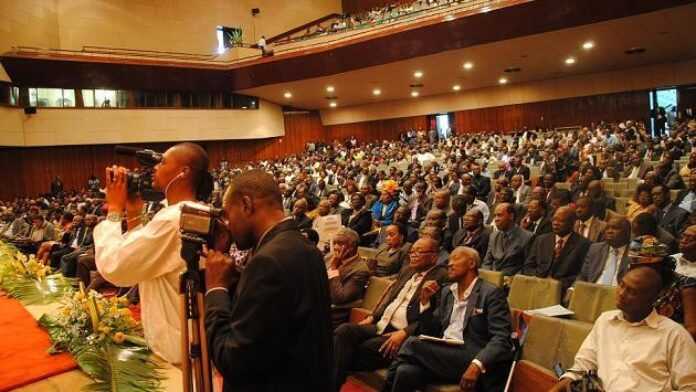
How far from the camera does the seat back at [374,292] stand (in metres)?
4.02

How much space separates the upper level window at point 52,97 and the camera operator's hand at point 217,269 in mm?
18951

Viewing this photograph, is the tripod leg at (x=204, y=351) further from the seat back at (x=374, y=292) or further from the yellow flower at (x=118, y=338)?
the seat back at (x=374, y=292)

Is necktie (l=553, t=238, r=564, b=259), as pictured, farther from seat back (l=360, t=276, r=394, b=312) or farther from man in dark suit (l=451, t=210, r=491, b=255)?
seat back (l=360, t=276, r=394, b=312)

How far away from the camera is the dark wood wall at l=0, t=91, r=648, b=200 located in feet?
59.5

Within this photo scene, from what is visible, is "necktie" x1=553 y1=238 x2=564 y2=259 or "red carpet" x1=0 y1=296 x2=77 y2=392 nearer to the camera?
"red carpet" x1=0 y1=296 x2=77 y2=392

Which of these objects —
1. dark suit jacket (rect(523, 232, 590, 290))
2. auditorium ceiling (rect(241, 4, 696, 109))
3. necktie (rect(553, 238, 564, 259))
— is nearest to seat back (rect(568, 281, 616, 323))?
dark suit jacket (rect(523, 232, 590, 290))

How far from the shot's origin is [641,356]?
2.33 metres

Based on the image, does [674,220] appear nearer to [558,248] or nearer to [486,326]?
[558,248]

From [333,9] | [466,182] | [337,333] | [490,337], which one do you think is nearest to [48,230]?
[466,182]

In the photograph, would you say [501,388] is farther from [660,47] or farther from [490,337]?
[660,47]

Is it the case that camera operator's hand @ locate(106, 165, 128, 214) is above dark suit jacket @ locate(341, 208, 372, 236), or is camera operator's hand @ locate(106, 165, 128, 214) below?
above

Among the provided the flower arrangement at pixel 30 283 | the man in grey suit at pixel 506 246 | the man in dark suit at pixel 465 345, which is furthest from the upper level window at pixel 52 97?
the man in dark suit at pixel 465 345

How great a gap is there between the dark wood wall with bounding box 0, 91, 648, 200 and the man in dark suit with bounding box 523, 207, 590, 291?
1702 centimetres

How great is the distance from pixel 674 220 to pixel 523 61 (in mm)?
12129
